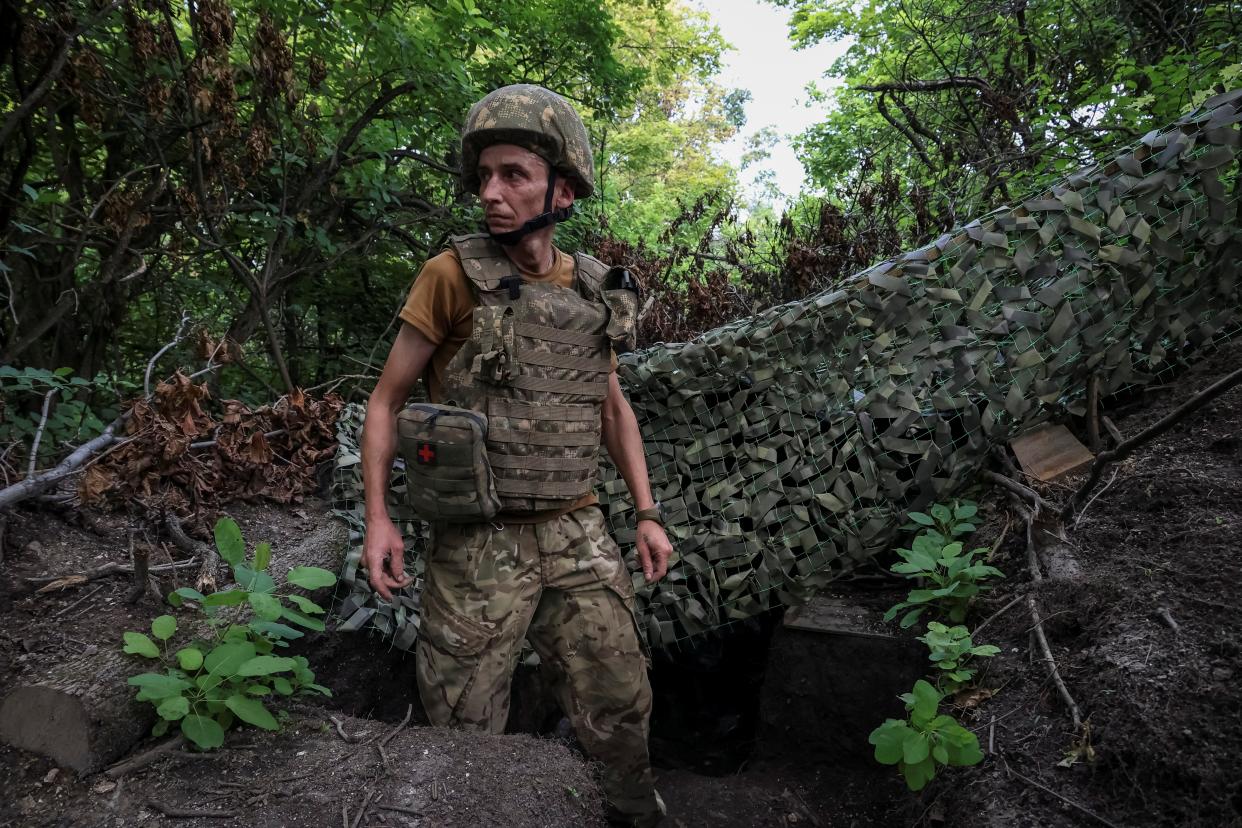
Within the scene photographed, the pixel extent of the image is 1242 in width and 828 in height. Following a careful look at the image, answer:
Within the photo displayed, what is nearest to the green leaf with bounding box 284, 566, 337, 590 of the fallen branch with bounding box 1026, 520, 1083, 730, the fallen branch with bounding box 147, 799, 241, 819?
the fallen branch with bounding box 147, 799, 241, 819

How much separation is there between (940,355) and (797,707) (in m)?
1.43

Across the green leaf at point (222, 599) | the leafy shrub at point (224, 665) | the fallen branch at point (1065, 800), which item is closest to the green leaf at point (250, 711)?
the leafy shrub at point (224, 665)

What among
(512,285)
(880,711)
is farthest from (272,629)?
(880,711)

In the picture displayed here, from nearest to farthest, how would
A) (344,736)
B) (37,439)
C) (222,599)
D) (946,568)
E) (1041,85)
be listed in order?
(222,599)
(344,736)
(37,439)
(946,568)
(1041,85)

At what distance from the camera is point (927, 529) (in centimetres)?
258

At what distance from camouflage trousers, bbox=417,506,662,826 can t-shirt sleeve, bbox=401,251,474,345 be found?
574 millimetres

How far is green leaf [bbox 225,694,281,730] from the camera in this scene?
150 centimetres

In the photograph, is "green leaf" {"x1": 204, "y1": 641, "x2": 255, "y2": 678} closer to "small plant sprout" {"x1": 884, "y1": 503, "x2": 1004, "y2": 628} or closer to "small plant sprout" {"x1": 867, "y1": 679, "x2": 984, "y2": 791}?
"small plant sprout" {"x1": 867, "y1": 679, "x2": 984, "y2": 791}

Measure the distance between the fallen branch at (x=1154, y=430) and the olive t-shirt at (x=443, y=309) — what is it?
65.3 inches

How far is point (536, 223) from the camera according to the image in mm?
1940

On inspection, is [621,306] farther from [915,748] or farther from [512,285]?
[915,748]

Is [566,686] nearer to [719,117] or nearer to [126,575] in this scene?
[126,575]

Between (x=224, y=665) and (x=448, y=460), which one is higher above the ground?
(x=448, y=460)

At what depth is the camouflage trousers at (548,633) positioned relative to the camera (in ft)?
6.30
